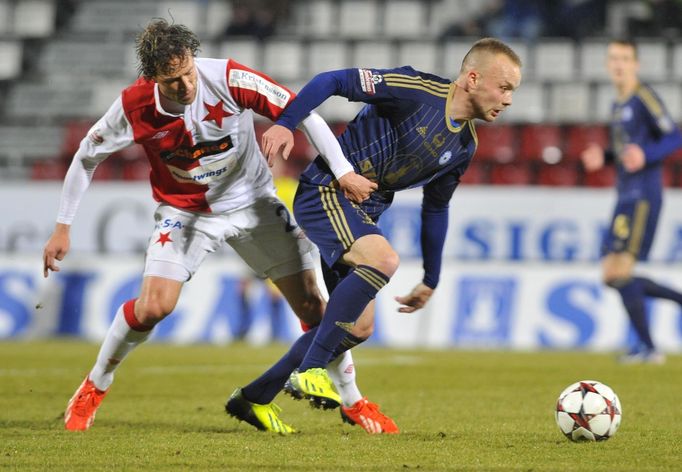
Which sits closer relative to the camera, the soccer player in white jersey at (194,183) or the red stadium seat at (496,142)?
the soccer player in white jersey at (194,183)

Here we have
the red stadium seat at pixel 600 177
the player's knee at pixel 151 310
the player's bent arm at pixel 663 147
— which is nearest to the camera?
the player's knee at pixel 151 310

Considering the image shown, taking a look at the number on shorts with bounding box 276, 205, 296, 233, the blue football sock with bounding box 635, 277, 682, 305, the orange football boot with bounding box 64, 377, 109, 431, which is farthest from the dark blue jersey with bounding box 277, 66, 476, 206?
the blue football sock with bounding box 635, 277, 682, 305

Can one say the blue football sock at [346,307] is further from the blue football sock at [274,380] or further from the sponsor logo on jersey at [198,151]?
the sponsor logo on jersey at [198,151]

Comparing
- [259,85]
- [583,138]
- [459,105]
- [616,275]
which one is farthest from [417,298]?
[583,138]

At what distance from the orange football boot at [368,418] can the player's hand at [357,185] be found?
113cm

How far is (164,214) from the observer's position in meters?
5.76

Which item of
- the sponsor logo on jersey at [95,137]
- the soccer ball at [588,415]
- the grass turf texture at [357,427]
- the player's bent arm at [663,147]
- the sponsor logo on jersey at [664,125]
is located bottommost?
the grass turf texture at [357,427]

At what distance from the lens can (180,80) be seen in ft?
16.9

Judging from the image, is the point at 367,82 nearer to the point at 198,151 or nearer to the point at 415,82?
the point at 415,82

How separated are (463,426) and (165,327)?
8183 mm

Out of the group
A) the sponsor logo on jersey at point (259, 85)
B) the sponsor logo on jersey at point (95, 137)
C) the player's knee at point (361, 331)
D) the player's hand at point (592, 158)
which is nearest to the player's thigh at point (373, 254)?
the player's knee at point (361, 331)

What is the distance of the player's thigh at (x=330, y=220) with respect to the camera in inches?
208

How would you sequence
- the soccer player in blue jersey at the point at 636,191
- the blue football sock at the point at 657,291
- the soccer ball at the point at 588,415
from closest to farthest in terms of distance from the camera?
the soccer ball at the point at 588,415 < the soccer player in blue jersey at the point at 636,191 < the blue football sock at the point at 657,291

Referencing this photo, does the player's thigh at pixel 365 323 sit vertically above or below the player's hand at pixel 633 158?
below
